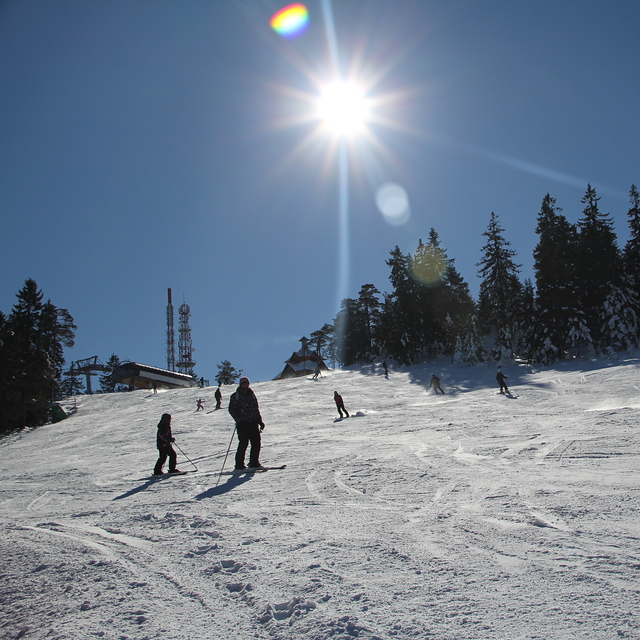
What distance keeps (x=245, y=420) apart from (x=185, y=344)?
78.4 m

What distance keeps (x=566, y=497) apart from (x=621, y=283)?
41.8 meters

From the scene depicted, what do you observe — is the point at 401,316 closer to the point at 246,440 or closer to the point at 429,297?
the point at 429,297

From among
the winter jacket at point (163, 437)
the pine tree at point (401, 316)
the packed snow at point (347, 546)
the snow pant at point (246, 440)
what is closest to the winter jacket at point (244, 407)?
the snow pant at point (246, 440)

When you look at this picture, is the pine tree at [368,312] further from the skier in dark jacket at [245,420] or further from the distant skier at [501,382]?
the skier in dark jacket at [245,420]

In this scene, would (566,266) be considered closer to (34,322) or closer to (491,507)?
(491,507)

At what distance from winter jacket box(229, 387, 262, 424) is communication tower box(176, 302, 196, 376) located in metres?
75.8

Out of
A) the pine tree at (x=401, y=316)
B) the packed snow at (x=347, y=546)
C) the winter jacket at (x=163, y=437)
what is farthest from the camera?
the pine tree at (x=401, y=316)

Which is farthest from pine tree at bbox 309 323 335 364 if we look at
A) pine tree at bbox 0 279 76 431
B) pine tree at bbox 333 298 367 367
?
pine tree at bbox 0 279 76 431

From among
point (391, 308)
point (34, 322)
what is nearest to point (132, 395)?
point (34, 322)

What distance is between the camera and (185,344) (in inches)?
3292

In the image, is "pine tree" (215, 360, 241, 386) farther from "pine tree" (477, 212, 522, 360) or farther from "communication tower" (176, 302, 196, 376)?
"pine tree" (477, 212, 522, 360)

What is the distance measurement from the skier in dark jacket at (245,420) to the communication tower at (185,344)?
75736 millimetres

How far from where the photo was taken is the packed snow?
2.85m

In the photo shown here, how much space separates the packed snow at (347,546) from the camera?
9.34ft
